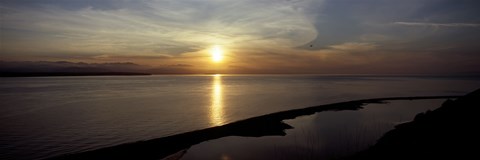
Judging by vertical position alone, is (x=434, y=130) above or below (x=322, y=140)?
above

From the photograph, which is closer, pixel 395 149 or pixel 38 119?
pixel 395 149

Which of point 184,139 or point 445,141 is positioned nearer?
point 445,141

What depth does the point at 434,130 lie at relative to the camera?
14.6m

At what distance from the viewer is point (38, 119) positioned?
34562 mm

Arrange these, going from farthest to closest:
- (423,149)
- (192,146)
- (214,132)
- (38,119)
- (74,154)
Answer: (38,119) < (214,132) < (192,146) < (74,154) < (423,149)

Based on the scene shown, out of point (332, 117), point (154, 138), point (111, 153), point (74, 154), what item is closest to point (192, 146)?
point (154, 138)

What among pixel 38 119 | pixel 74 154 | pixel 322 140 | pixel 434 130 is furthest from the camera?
pixel 38 119

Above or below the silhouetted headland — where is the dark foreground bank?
above

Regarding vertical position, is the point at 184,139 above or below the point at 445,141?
below

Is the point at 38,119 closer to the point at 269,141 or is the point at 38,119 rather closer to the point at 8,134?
the point at 8,134

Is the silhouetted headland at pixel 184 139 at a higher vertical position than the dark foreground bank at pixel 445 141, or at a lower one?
lower

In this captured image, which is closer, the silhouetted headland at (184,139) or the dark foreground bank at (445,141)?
the dark foreground bank at (445,141)

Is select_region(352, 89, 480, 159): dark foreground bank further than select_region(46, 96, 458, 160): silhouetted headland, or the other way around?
select_region(46, 96, 458, 160): silhouetted headland

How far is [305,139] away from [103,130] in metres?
19.3
